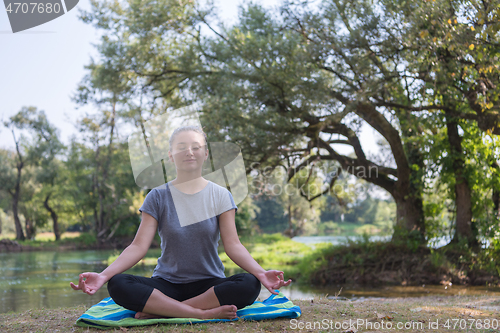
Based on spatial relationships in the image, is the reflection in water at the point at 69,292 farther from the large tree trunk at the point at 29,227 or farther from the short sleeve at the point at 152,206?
the large tree trunk at the point at 29,227

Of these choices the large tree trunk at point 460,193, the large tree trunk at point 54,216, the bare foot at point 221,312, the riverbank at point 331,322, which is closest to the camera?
the riverbank at point 331,322

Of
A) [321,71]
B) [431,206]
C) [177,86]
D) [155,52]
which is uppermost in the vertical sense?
[155,52]

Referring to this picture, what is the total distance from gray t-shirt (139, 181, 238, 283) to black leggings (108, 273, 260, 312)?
7cm

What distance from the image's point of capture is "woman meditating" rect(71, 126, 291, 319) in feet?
9.78

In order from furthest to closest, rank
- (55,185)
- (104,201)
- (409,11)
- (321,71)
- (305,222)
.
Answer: (305,222)
(55,185)
(104,201)
(321,71)
(409,11)

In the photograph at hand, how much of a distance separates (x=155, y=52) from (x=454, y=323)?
11.1 meters

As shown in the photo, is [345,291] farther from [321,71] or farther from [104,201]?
[104,201]

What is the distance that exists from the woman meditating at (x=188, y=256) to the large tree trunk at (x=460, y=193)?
8.53m

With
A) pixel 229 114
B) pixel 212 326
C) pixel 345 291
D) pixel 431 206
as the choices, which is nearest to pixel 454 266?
pixel 431 206

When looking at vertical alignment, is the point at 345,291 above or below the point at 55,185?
below

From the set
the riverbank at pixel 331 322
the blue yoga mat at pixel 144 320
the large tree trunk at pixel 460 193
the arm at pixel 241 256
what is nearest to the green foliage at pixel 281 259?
the large tree trunk at pixel 460 193

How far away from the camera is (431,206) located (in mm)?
10945

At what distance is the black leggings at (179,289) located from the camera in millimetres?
2963

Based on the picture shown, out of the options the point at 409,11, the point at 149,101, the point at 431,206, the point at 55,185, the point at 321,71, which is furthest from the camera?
the point at 55,185
